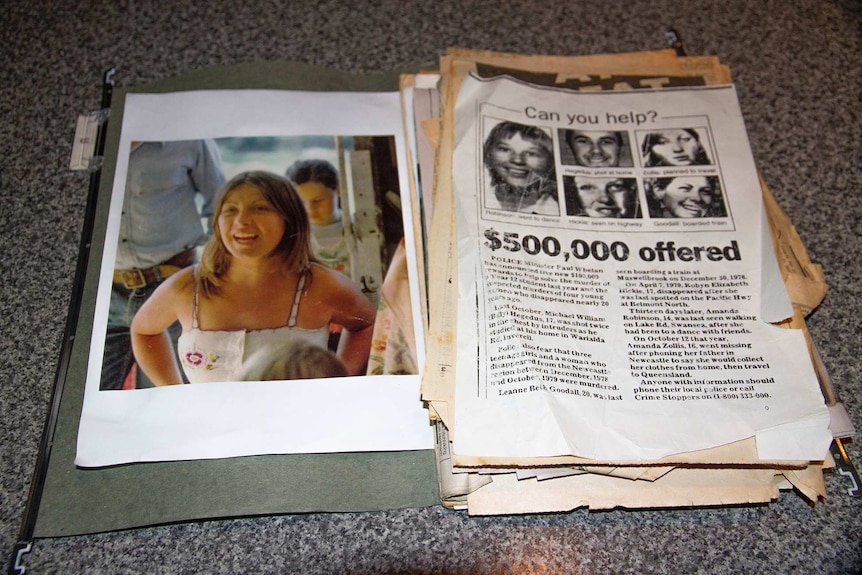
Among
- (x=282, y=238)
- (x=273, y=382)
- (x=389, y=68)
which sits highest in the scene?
(x=389, y=68)

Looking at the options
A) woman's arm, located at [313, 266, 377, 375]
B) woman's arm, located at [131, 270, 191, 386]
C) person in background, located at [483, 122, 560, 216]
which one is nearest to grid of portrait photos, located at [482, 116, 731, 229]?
person in background, located at [483, 122, 560, 216]

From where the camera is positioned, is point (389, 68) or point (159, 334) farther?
point (389, 68)

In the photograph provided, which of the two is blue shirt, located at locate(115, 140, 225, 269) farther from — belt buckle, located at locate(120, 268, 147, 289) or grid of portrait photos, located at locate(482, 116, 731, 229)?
grid of portrait photos, located at locate(482, 116, 731, 229)

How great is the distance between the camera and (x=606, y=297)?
40 centimetres

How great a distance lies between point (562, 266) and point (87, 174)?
363 millimetres

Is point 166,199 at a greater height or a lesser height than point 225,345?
greater

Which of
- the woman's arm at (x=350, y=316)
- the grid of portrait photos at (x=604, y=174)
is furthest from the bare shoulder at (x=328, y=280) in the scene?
the grid of portrait photos at (x=604, y=174)

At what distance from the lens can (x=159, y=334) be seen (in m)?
0.41

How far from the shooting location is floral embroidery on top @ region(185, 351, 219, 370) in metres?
0.40

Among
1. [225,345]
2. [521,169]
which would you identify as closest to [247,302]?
[225,345]

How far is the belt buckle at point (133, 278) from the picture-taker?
428mm

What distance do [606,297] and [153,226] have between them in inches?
12.5

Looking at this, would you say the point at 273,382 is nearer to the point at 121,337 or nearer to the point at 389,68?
the point at 121,337

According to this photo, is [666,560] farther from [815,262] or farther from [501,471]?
[815,262]
